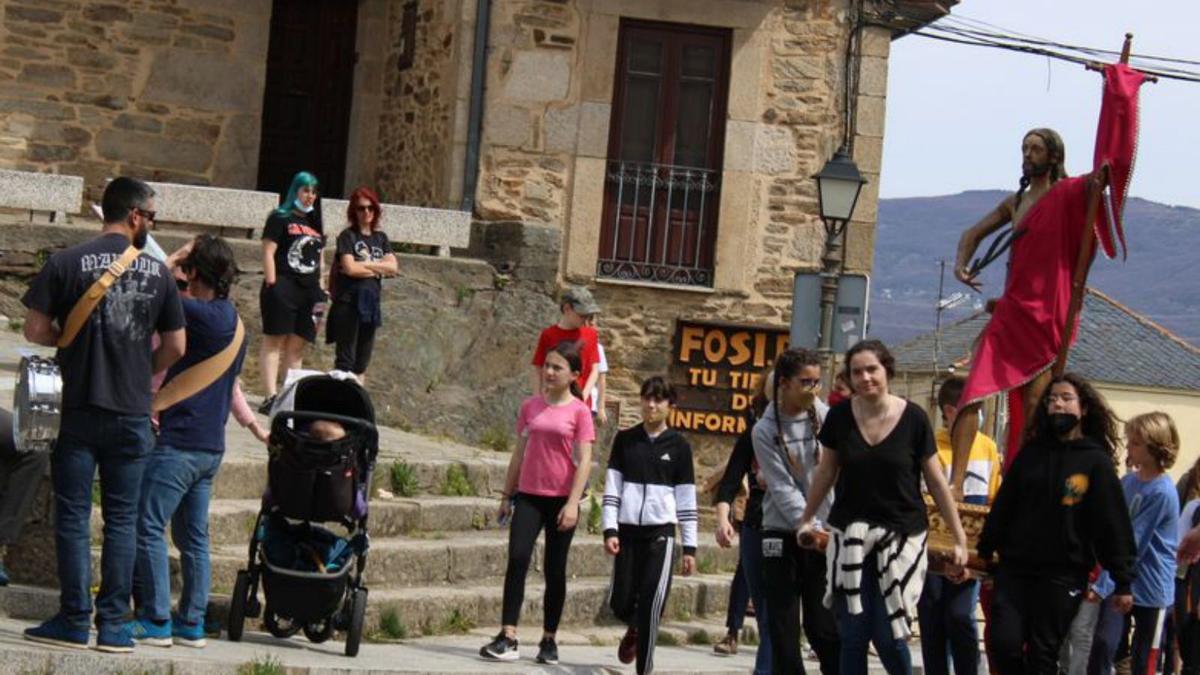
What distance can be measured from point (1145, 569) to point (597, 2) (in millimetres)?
9698

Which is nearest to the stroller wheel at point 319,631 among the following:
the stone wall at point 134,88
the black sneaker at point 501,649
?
the black sneaker at point 501,649

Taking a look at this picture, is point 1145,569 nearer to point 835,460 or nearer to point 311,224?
point 835,460

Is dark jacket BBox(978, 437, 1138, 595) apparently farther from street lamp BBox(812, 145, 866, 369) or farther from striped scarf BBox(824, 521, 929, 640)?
street lamp BBox(812, 145, 866, 369)

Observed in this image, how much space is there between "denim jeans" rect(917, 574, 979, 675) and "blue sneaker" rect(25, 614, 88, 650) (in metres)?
3.65

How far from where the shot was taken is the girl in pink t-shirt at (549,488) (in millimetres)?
11633

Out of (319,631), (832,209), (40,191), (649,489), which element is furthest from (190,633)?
(832,209)

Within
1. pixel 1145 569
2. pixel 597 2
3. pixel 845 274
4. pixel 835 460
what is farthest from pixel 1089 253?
pixel 597 2

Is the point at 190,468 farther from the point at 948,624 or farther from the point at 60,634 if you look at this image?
the point at 948,624

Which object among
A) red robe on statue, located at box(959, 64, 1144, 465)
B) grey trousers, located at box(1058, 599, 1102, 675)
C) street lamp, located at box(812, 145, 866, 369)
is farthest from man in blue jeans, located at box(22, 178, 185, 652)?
street lamp, located at box(812, 145, 866, 369)

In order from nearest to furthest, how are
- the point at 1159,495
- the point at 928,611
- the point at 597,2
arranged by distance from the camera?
1. the point at 928,611
2. the point at 1159,495
3. the point at 597,2

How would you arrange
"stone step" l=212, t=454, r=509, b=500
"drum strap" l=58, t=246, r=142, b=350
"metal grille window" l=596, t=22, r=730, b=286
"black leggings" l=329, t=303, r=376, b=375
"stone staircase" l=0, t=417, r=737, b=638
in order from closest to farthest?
"drum strap" l=58, t=246, r=142, b=350
"stone staircase" l=0, t=417, r=737, b=638
"stone step" l=212, t=454, r=509, b=500
"black leggings" l=329, t=303, r=376, b=375
"metal grille window" l=596, t=22, r=730, b=286

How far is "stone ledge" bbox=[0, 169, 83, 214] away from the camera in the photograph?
1764 centimetres

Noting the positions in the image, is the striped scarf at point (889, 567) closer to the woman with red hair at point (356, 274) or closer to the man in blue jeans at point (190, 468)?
the man in blue jeans at point (190, 468)

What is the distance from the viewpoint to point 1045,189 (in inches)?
402
